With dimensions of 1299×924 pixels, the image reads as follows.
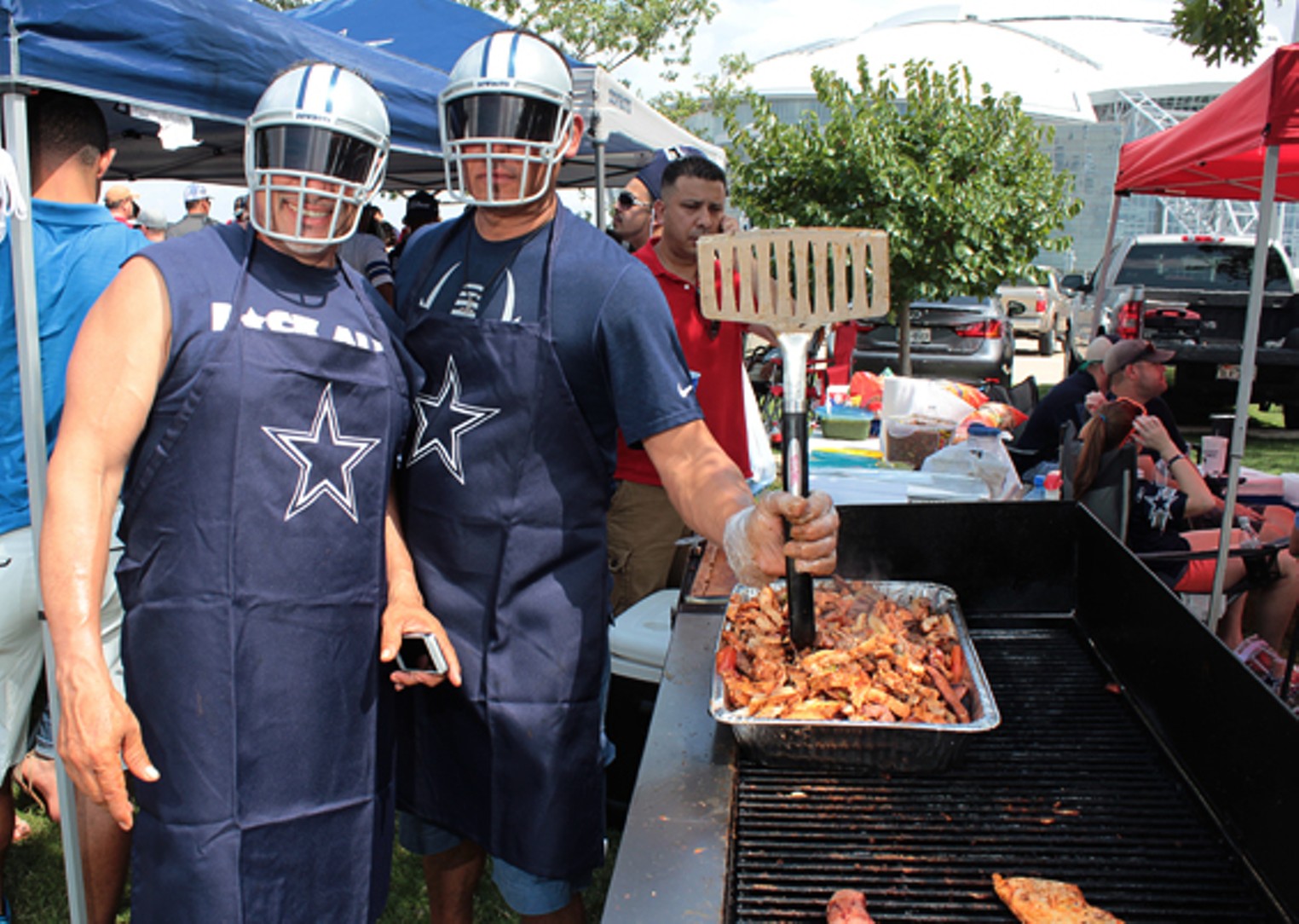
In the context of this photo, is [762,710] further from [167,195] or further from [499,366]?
[167,195]

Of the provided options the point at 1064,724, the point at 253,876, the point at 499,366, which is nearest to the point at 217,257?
the point at 499,366

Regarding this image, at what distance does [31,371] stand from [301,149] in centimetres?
107

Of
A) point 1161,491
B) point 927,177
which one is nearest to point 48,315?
point 1161,491

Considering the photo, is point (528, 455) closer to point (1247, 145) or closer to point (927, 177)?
point (1247, 145)

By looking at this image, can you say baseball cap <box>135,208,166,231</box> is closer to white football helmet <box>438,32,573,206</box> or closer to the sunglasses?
the sunglasses

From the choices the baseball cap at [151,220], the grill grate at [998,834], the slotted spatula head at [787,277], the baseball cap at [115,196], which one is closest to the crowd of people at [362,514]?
the slotted spatula head at [787,277]

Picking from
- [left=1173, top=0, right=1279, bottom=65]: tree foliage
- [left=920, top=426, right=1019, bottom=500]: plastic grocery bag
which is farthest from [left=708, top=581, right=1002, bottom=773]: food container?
[left=1173, top=0, right=1279, bottom=65]: tree foliage

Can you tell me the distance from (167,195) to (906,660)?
37.0 feet

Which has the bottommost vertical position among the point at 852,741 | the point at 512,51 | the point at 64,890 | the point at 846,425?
the point at 64,890

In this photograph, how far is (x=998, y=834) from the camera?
1675 mm

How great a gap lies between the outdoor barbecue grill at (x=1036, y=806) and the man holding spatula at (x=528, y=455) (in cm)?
26

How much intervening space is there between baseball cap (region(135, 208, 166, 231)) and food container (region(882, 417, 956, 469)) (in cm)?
677

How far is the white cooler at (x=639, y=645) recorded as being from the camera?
3051 millimetres

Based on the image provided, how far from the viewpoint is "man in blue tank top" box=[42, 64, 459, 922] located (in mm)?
1552
